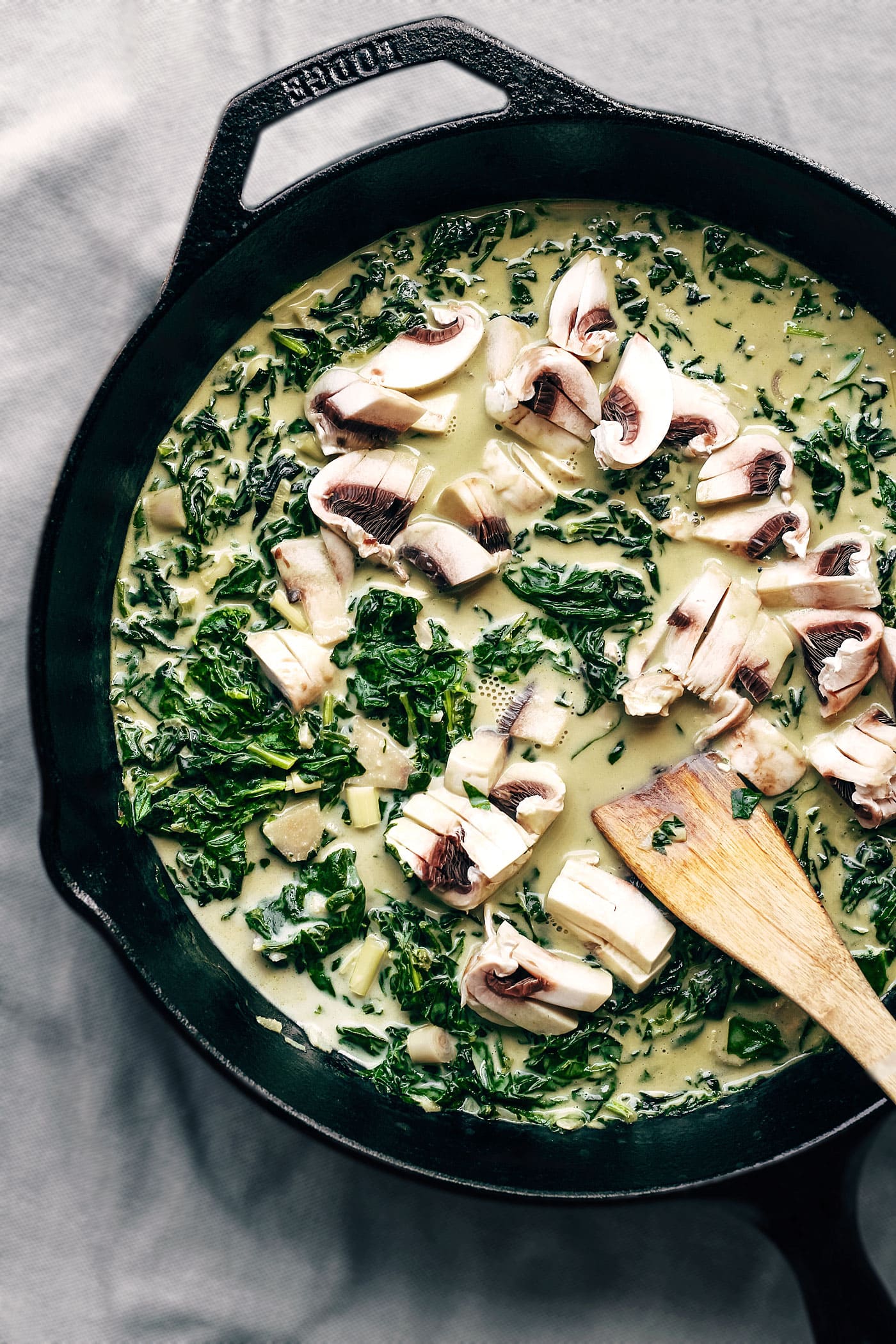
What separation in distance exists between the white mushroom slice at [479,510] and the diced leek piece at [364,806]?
Result: 33.5 inches

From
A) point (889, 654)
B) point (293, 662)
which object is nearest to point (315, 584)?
point (293, 662)

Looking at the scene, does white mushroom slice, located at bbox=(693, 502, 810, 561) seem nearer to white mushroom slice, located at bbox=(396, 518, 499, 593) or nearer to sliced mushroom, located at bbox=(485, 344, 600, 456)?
sliced mushroom, located at bbox=(485, 344, 600, 456)

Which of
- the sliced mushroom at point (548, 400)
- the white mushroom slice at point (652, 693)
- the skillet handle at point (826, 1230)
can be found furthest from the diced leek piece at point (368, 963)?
the sliced mushroom at point (548, 400)

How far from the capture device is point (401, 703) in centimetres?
334

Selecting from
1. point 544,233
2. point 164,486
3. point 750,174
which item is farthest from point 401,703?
point 750,174

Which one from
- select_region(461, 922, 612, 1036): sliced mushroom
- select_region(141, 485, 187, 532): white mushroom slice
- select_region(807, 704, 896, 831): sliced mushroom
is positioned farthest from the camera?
select_region(141, 485, 187, 532): white mushroom slice

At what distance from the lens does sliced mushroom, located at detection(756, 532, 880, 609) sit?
3305 millimetres

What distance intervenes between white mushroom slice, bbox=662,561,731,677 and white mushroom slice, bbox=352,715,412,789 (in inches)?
34.9

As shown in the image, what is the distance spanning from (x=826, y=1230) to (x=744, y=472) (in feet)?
7.61

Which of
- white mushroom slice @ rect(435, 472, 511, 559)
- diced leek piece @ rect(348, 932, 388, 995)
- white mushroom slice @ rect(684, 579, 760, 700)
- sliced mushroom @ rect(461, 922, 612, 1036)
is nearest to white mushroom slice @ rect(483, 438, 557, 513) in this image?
white mushroom slice @ rect(435, 472, 511, 559)

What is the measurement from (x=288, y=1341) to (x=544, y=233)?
3.78 metres

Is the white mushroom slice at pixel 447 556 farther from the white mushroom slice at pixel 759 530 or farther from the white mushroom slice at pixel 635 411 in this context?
the white mushroom slice at pixel 759 530

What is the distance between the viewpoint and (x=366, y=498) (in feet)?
10.9

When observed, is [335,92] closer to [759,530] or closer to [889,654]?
[759,530]
